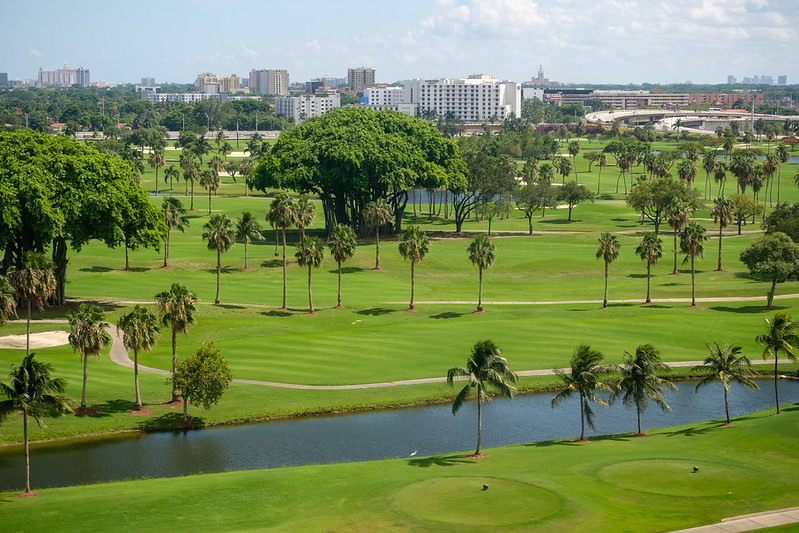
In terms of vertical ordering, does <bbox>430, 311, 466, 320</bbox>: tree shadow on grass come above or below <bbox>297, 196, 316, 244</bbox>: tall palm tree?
below

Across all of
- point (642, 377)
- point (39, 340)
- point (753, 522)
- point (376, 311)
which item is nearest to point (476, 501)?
point (753, 522)

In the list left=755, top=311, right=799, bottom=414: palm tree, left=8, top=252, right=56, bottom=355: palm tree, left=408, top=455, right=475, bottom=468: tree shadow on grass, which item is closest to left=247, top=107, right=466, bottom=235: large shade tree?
left=8, top=252, right=56, bottom=355: palm tree

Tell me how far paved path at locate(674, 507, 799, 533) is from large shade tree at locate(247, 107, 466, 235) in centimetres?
10254

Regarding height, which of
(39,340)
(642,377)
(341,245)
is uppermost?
(341,245)

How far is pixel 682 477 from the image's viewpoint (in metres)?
52.2

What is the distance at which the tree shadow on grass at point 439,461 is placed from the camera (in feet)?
190

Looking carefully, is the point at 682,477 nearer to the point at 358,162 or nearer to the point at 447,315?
the point at 447,315

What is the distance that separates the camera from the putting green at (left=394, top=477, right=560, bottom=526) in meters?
46.9

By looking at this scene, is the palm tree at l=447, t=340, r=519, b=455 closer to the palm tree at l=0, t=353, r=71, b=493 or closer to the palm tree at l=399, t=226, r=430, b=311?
the palm tree at l=0, t=353, r=71, b=493

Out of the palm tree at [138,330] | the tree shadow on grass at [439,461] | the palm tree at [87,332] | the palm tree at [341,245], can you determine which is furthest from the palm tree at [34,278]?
the tree shadow on grass at [439,461]

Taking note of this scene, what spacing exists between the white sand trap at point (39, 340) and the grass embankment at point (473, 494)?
30.9 meters

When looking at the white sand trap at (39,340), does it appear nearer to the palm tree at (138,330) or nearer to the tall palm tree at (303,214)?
the palm tree at (138,330)

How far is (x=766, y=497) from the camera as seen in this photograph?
48.7m

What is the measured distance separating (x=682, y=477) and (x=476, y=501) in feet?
38.0
